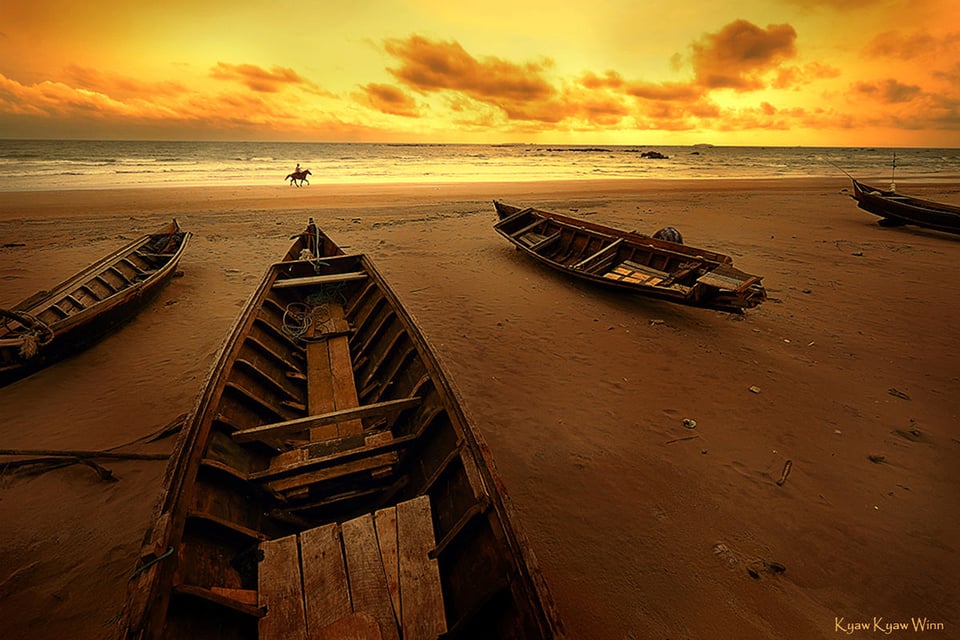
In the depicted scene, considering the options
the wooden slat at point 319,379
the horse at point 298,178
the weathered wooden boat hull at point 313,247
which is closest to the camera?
the wooden slat at point 319,379

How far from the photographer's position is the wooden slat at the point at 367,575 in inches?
108

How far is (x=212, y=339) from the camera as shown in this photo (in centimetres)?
771

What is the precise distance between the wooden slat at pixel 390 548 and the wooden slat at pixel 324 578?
271mm

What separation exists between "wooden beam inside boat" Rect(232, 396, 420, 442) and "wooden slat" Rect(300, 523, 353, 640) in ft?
3.87

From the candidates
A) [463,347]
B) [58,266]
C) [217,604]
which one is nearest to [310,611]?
[217,604]

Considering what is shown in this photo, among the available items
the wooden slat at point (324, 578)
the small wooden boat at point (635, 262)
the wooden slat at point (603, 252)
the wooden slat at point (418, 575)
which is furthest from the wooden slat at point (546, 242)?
the wooden slat at point (324, 578)

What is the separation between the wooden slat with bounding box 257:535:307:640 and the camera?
2.67 meters

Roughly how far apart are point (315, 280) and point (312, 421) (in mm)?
4193

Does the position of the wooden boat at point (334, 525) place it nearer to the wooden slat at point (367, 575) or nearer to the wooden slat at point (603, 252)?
the wooden slat at point (367, 575)

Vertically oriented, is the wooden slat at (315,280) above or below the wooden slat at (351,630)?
above

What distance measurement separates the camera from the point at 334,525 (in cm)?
321

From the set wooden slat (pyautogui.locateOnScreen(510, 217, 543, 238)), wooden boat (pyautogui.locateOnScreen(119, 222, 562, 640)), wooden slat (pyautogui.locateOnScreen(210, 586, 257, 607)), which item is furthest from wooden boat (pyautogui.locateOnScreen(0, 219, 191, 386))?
wooden slat (pyautogui.locateOnScreen(510, 217, 543, 238))

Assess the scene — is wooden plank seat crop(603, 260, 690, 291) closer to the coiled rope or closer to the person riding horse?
the coiled rope

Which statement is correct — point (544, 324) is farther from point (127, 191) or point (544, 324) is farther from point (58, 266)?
point (127, 191)
